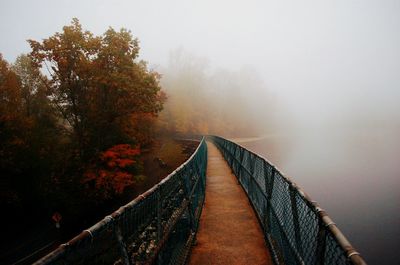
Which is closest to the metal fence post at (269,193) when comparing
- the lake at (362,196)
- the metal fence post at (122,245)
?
the metal fence post at (122,245)

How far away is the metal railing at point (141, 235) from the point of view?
1.94 meters

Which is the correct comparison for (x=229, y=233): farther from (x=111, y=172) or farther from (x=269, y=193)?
(x=111, y=172)

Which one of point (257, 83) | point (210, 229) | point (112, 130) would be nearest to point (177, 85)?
point (257, 83)

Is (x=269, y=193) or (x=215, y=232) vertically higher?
(x=269, y=193)

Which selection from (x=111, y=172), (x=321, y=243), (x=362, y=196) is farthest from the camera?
(x=362, y=196)

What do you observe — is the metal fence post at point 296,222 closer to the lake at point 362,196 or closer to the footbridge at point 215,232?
the footbridge at point 215,232

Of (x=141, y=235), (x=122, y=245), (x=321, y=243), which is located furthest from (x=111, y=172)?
(x=321, y=243)

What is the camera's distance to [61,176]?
1947 centimetres

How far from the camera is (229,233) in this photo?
6160 millimetres

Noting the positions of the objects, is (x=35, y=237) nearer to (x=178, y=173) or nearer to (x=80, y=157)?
(x=80, y=157)

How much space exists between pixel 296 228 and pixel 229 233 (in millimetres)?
3033

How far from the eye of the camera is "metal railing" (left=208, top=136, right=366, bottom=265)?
2133 mm

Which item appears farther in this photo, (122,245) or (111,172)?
(111,172)

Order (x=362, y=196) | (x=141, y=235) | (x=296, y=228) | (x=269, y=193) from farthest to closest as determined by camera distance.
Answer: (x=362, y=196) < (x=269, y=193) < (x=296, y=228) < (x=141, y=235)
